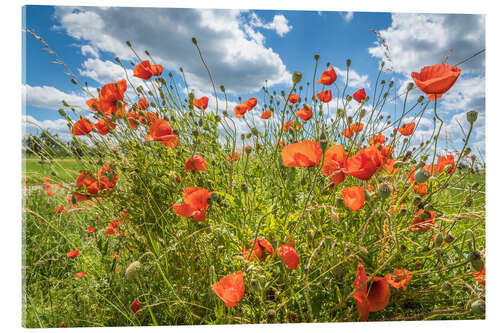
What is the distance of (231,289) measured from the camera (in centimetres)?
84

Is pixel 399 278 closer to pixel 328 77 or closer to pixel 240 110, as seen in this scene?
pixel 328 77

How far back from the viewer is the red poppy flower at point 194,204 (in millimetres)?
965

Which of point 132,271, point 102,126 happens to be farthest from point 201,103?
point 132,271

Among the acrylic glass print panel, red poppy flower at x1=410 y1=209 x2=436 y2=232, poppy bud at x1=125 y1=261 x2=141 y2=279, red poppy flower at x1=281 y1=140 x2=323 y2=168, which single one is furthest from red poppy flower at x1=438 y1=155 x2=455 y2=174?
poppy bud at x1=125 y1=261 x2=141 y2=279

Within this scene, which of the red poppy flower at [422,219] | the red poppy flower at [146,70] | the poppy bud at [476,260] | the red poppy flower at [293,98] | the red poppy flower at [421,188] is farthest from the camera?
the red poppy flower at [293,98]

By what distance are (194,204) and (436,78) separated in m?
0.85

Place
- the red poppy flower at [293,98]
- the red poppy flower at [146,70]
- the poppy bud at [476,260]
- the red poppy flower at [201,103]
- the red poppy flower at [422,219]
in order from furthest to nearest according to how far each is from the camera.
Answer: the red poppy flower at [293,98] → the red poppy flower at [201,103] → the red poppy flower at [146,70] → the red poppy flower at [422,219] → the poppy bud at [476,260]

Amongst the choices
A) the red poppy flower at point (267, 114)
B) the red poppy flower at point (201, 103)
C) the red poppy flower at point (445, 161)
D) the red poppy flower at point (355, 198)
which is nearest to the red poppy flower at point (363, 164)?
the red poppy flower at point (355, 198)

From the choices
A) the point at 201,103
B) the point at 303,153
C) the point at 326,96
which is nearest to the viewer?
the point at 303,153

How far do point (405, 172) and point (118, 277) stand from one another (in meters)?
1.36

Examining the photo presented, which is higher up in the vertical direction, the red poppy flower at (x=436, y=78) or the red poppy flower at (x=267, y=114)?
the red poppy flower at (x=267, y=114)

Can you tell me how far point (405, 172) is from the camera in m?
1.42

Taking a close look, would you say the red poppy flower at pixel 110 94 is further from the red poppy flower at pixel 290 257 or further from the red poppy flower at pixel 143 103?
the red poppy flower at pixel 290 257
